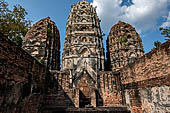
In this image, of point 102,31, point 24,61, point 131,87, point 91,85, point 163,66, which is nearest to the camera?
point 163,66

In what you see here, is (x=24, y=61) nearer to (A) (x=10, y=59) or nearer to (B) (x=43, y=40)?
(A) (x=10, y=59)

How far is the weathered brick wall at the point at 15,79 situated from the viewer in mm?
4785

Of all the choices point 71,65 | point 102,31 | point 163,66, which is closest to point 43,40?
point 71,65

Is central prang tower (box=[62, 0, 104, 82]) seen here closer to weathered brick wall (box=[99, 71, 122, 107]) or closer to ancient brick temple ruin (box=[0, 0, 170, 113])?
ancient brick temple ruin (box=[0, 0, 170, 113])

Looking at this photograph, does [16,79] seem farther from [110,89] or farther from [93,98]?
[110,89]

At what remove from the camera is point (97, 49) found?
1800 centimetres

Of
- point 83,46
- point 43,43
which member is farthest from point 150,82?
point 43,43

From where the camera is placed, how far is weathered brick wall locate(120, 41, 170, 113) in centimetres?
576

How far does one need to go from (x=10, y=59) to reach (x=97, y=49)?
14.1 metres

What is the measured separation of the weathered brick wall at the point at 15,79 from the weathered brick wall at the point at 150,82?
25.7ft

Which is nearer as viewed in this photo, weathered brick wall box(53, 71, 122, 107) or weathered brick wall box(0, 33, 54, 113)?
weathered brick wall box(0, 33, 54, 113)

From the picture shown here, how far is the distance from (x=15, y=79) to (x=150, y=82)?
8.11 meters

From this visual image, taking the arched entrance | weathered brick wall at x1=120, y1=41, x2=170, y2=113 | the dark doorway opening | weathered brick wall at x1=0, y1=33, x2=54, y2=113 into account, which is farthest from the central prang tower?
weathered brick wall at x1=0, y1=33, x2=54, y2=113

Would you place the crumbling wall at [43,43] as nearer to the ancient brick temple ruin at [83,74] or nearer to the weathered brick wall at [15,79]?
the ancient brick temple ruin at [83,74]
